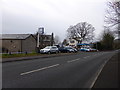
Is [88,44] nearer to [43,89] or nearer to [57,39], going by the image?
[57,39]

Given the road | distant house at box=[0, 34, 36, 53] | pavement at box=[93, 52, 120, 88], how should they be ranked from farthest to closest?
1. distant house at box=[0, 34, 36, 53]
2. the road
3. pavement at box=[93, 52, 120, 88]

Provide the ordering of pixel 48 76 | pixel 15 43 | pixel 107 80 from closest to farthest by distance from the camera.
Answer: pixel 107 80, pixel 48 76, pixel 15 43

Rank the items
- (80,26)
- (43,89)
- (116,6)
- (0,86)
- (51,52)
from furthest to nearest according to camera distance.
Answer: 1. (80,26)
2. (51,52)
3. (116,6)
4. (0,86)
5. (43,89)

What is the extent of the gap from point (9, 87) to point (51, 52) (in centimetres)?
3455

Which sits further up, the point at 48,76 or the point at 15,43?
the point at 15,43

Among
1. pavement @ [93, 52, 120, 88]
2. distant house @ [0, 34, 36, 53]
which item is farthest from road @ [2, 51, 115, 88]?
distant house @ [0, 34, 36, 53]

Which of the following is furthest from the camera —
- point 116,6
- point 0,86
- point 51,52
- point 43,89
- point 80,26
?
point 80,26

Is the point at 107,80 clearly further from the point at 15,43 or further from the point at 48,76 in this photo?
the point at 15,43

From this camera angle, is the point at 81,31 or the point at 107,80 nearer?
the point at 107,80

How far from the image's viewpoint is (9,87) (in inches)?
290

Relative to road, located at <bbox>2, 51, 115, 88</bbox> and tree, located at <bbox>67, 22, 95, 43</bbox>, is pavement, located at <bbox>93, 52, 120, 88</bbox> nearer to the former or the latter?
road, located at <bbox>2, 51, 115, 88</bbox>

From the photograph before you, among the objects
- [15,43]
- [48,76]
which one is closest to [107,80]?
[48,76]

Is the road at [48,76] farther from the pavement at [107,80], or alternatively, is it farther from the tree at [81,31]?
the tree at [81,31]

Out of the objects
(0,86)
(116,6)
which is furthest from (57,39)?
(0,86)
